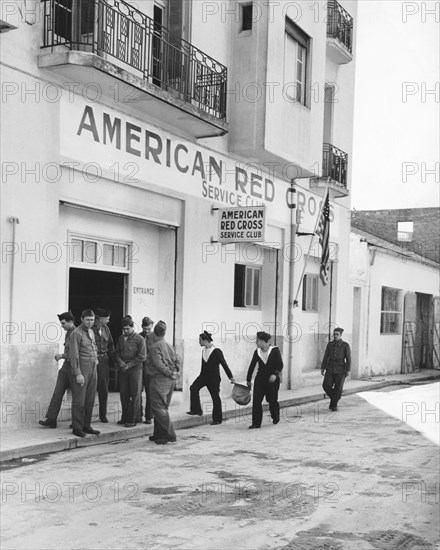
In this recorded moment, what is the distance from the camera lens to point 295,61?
18047 millimetres

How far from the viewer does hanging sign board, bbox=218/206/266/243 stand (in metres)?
15.4

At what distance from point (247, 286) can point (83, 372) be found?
7.80 m

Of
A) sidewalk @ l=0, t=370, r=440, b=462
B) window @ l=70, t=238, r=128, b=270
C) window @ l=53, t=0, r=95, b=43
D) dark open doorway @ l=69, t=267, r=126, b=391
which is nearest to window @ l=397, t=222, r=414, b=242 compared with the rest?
sidewalk @ l=0, t=370, r=440, b=462

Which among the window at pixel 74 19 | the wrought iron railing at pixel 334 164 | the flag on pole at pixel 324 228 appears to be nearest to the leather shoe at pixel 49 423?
the window at pixel 74 19

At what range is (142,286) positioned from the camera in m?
14.6

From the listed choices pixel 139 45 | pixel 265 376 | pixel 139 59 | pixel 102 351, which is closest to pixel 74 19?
pixel 139 45

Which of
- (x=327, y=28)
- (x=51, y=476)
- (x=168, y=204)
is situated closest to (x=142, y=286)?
(x=168, y=204)

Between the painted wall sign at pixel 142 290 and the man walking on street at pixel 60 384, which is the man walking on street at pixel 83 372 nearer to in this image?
the man walking on street at pixel 60 384

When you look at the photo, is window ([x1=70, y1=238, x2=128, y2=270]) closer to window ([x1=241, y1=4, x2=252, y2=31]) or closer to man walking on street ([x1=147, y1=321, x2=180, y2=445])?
man walking on street ([x1=147, y1=321, x2=180, y2=445])

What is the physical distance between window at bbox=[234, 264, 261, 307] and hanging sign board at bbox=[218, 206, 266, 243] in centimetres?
201

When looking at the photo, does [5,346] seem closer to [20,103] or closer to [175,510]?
[20,103]

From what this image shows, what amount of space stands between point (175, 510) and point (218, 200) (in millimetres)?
9950

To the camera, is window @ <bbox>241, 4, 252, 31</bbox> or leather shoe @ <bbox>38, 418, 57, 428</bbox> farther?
window @ <bbox>241, 4, 252, 31</bbox>

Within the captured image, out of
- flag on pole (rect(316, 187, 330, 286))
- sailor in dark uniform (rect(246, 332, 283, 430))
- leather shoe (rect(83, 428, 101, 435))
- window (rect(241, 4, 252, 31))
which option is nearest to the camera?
leather shoe (rect(83, 428, 101, 435))
